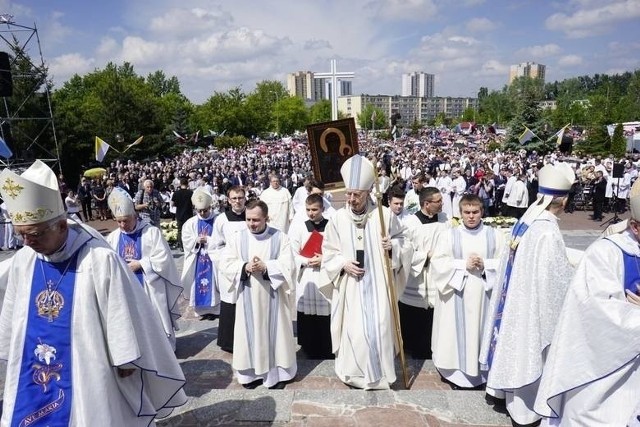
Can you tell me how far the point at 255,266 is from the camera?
16.1ft

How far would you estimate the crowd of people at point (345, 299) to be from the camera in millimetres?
Answer: 3086

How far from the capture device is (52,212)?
3004mm

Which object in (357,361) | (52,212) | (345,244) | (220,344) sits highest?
(52,212)

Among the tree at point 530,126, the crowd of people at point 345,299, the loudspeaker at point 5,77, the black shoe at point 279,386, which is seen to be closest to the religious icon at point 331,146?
the crowd of people at point 345,299

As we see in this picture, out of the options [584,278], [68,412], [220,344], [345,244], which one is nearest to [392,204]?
[345,244]

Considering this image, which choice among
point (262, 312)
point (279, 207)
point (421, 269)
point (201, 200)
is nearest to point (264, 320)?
point (262, 312)

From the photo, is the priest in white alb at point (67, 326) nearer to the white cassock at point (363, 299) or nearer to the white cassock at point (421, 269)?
the white cassock at point (363, 299)

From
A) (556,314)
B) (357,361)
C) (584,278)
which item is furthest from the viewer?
(357,361)

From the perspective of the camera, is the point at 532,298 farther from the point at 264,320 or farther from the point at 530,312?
the point at 264,320

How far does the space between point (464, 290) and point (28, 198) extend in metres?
4.03

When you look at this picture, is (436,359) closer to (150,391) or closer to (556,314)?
(556,314)

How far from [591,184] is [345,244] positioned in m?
17.4

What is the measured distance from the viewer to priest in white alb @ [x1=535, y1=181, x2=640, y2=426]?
313cm

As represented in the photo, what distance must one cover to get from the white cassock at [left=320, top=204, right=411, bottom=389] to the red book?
0.77 meters
